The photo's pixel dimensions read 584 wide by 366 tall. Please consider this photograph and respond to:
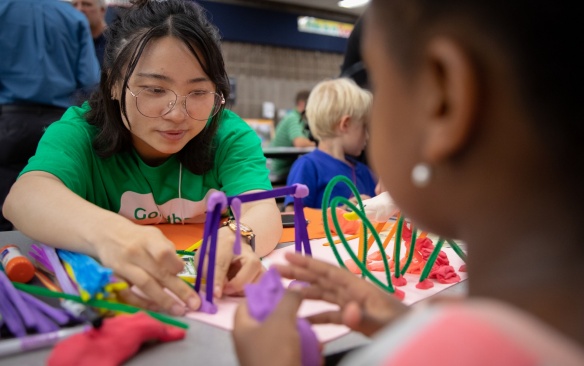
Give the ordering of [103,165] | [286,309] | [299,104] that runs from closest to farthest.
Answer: [286,309] → [103,165] → [299,104]

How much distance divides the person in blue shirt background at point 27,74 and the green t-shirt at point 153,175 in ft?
2.87

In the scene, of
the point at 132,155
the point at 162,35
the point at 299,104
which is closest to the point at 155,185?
the point at 132,155

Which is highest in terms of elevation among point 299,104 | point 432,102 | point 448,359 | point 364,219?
point 432,102

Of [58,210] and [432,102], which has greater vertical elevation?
[432,102]

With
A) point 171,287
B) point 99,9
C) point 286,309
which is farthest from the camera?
point 99,9

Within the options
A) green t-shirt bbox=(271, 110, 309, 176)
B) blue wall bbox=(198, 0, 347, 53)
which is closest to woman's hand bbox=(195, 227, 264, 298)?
green t-shirt bbox=(271, 110, 309, 176)

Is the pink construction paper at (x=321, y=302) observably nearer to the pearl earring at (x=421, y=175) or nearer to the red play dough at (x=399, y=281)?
the red play dough at (x=399, y=281)

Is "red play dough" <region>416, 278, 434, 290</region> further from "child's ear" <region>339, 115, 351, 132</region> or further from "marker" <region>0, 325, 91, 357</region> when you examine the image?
"child's ear" <region>339, 115, 351, 132</region>

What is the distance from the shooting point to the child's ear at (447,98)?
32 cm

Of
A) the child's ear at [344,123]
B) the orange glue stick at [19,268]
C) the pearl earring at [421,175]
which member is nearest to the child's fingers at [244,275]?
the orange glue stick at [19,268]

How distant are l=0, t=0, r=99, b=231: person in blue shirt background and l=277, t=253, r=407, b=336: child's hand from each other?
1612 millimetres

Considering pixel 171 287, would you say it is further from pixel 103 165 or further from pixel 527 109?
pixel 103 165

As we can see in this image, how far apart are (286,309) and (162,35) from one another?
0.71 metres

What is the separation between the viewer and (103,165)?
1.13m
